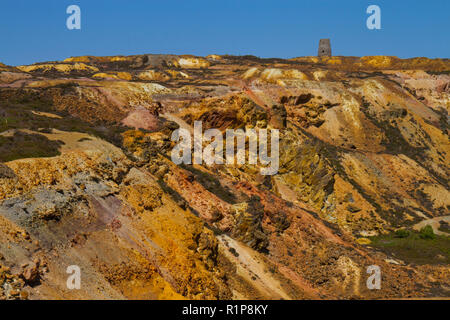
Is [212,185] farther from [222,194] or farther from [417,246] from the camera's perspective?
[417,246]

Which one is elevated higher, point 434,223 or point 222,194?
point 222,194

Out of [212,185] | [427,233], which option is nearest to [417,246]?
[427,233]

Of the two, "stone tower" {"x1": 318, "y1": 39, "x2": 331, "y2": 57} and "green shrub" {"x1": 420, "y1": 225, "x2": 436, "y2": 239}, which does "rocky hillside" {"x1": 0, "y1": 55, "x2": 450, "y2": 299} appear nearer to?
"green shrub" {"x1": 420, "y1": 225, "x2": 436, "y2": 239}

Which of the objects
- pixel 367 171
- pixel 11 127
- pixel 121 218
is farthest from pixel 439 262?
pixel 11 127

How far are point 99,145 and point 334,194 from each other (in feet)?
93.4

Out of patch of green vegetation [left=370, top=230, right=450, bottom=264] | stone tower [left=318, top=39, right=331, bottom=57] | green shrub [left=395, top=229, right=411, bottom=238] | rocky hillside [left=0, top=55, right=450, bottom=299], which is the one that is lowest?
patch of green vegetation [left=370, top=230, right=450, bottom=264]

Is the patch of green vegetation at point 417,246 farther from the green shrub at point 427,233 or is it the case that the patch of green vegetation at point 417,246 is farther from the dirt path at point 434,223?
the dirt path at point 434,223

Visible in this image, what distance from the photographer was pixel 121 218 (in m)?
21.2

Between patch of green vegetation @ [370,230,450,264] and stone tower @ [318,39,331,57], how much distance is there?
84731 millimetres

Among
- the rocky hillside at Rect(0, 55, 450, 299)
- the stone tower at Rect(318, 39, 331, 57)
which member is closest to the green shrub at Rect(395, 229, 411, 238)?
the rocky hillside at Rect(0, 55, 450, 299)

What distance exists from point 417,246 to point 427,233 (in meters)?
3.79

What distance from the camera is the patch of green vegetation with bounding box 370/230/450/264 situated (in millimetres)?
36625

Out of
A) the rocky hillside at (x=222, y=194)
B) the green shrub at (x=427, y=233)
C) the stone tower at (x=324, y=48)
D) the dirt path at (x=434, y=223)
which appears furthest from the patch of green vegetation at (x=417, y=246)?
the stone tower at (x=324, y=48)

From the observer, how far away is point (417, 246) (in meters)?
39.4
